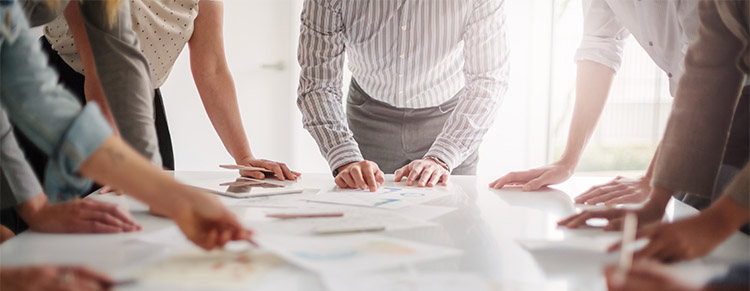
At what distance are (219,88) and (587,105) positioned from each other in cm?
A: 60

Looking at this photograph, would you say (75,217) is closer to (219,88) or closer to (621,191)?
(219,88)

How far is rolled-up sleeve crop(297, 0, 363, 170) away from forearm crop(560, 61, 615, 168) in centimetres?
41

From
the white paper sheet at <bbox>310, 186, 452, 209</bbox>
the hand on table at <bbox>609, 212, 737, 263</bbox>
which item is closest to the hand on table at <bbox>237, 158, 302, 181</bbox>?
the white paper sheet at <bbox>310, 186, 452, 209</bbox>

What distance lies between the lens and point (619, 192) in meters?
0.72

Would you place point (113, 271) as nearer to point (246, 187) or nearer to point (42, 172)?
point (42, 172)

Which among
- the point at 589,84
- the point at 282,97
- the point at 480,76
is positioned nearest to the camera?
the point at 589,84

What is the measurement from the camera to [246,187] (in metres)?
0.82

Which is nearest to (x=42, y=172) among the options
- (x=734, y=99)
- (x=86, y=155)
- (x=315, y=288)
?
(x=86, y=155)

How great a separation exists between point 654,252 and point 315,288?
0.26 m

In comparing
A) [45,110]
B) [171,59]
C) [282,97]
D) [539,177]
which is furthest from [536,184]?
[282,97]

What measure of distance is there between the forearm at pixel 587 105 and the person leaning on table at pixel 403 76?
0.23 m

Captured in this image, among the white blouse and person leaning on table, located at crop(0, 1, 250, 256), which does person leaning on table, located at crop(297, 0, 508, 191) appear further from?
person leaning on table, located at crop(0, 1, 250, 256)

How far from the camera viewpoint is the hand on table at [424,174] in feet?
3.01

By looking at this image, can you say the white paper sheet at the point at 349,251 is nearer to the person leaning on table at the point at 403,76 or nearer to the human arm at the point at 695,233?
the human arm at the point at 695,233
